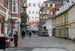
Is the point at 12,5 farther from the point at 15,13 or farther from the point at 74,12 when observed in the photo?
the point at 74,12

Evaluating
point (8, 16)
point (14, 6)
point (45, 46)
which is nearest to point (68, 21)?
point (14, 6)

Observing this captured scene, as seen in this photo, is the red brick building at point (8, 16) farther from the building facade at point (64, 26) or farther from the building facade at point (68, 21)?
the building facade at point (64, 26)

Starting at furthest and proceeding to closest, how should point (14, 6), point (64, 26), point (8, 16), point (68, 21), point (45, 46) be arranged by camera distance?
1. point (64, 26)
2. point (14, 6)
3. point (68, 21)
4. point (8, 16)
5. point (45, 46)

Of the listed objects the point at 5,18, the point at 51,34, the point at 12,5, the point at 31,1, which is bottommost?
the point at 51,34

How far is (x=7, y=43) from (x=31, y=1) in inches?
2897

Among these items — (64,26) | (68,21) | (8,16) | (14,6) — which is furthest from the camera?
(64,26)

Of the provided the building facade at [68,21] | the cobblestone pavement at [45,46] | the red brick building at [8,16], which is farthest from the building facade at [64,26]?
the cobblestone pavement at [45,46]

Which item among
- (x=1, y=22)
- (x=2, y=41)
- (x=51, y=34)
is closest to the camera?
(x=2, y=41)

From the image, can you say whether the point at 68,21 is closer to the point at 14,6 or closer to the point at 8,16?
the point at 14,6

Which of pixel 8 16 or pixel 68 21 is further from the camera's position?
pixel 68 21

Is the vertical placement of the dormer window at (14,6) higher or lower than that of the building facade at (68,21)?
higher

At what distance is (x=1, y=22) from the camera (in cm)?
2512

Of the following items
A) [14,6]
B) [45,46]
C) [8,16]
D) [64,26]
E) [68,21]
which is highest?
[14,6]

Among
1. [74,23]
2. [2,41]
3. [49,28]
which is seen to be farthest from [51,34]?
[2,41]
